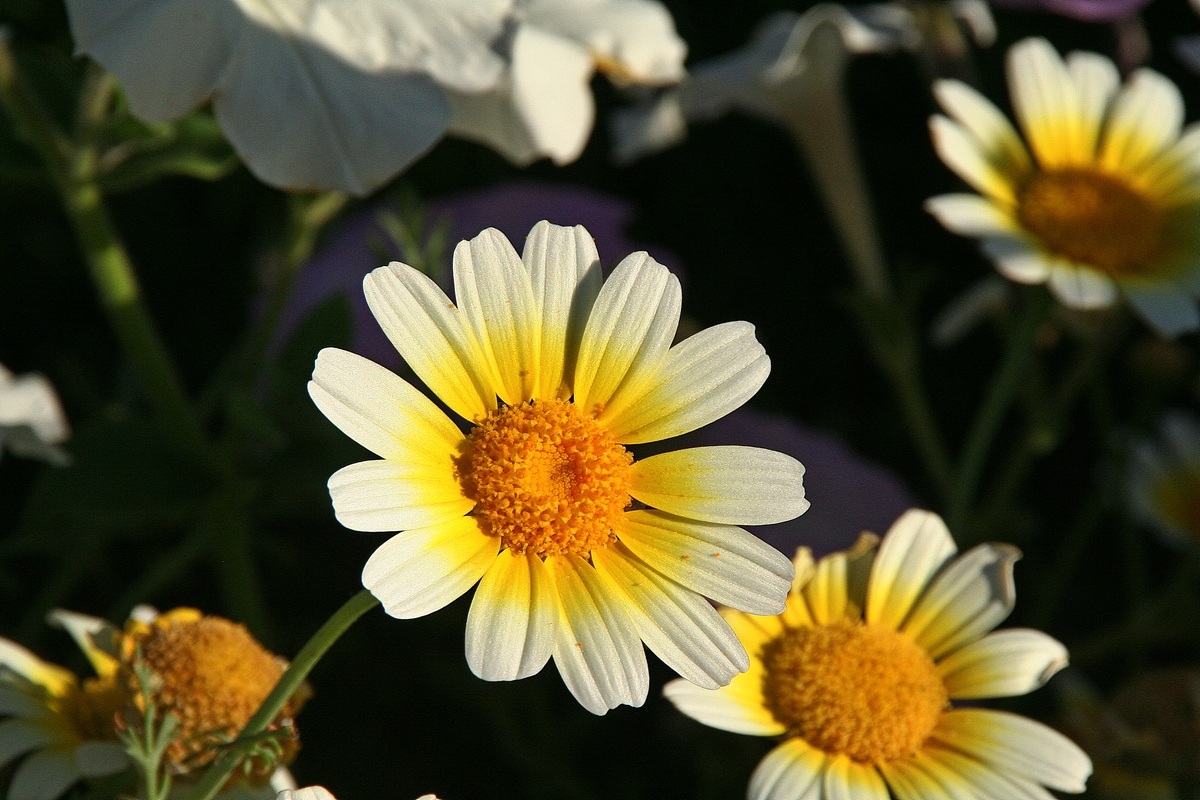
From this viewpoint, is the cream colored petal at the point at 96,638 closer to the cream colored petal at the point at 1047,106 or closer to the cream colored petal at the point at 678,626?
the cream colored petal at the point at 678,626

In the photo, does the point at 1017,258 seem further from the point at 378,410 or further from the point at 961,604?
the point at 378,410

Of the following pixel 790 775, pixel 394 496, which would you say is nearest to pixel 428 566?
pixel 394 496

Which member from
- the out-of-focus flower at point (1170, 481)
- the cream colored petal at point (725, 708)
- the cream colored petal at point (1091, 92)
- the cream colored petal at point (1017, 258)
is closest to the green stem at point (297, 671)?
the cream colored petal at point (725, 708)

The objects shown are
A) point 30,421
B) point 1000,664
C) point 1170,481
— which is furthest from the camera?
point 1170,481

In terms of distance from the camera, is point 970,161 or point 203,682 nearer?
point 203,682

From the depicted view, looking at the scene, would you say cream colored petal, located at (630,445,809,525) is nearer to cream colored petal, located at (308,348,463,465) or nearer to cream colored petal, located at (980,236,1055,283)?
cream colored petal, located at (308,348,463,465)
